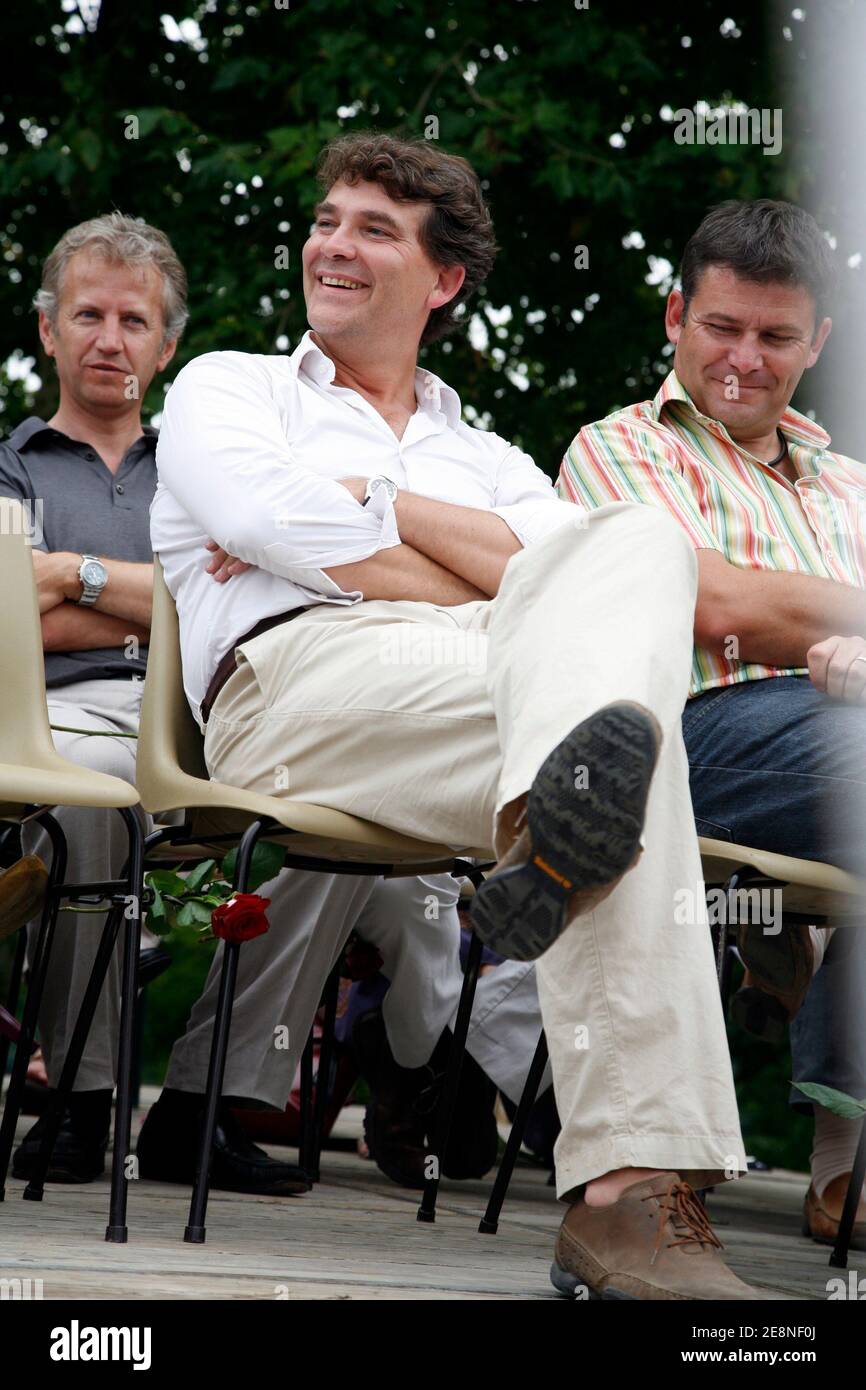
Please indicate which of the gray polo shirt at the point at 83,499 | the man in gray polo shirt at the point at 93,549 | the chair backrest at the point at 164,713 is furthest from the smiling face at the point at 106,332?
the chair backrest at the point at 164,713

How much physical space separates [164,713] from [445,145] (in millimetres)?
3833

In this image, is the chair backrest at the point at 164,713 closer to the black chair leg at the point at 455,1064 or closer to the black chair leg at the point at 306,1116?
the black chair leg at the point at 455,1064

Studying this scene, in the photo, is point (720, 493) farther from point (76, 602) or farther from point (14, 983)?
point (14, 983)

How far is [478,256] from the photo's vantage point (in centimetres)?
307

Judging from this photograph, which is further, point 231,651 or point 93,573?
point 93,573

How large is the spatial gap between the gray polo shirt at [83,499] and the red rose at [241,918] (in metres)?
1.04

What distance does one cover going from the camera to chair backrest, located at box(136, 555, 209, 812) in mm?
2414

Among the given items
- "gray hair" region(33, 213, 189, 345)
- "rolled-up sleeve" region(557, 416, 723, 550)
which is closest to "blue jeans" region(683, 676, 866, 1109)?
"rolled-up sleeve" region(557, 416, 723, 550)

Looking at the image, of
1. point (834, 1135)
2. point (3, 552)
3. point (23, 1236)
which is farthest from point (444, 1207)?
point (3, 552)

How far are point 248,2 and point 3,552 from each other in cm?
472

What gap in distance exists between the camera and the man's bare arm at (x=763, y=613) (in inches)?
106

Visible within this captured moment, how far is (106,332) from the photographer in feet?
11.3

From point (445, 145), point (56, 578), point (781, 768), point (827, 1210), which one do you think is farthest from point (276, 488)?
point (445, 145)

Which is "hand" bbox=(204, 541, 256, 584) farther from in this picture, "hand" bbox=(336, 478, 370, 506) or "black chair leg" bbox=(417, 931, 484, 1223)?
"black chair leg" bbox=(417, 931, 484, 1223)
